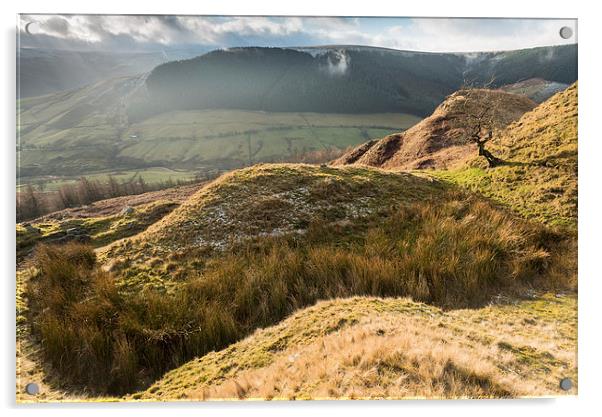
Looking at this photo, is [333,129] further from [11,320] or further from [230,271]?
[11,320]

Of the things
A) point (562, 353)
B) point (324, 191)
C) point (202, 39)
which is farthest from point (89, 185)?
point (562, 353)

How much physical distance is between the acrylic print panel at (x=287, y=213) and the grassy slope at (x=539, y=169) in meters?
0.03

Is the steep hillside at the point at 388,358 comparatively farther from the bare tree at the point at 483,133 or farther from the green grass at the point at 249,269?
the bare tree at the point at 483,133

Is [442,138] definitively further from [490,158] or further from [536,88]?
[536,88]

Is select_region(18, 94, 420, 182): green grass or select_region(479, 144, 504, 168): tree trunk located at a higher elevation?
select_region(18, 94, 420, 182): green grass

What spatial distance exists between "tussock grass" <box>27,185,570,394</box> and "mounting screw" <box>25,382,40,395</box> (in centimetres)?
31

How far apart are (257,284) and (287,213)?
1.22 m

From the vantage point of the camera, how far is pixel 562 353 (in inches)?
140

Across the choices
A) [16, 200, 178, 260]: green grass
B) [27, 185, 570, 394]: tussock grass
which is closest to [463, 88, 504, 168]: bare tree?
[27, 185, 570, 394]: tussock grass

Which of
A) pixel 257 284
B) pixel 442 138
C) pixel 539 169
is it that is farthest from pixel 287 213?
pixel 539 169

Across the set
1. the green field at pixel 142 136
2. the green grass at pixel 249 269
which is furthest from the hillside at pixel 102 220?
the green field at pixel 142 136

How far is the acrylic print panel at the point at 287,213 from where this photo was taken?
10.6ft

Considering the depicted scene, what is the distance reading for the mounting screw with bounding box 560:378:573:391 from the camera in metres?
3.44

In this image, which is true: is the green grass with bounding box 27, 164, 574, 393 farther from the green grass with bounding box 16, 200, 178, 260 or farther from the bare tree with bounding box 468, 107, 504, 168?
the bare tree with bounding box 468, 107, 504, 168
